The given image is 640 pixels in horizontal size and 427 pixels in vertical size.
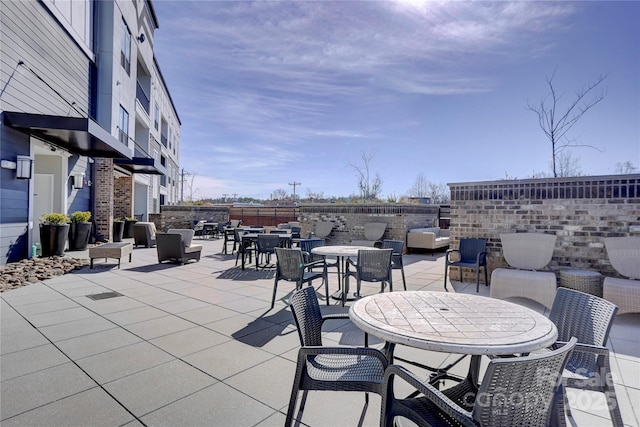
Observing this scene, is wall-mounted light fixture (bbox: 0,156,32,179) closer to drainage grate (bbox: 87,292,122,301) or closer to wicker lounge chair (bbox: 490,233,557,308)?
drainage grate (bbox: 87,292,122,301)

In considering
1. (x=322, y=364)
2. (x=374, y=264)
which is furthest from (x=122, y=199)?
(x=322, y=364)

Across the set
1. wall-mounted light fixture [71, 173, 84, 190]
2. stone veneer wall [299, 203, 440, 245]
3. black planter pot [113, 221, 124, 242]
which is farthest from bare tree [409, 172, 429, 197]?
wall-mounted light fixture [71, 173, 84, 190]

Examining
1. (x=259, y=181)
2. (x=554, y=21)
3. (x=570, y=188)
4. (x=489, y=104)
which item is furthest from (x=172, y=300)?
(x=259, y=181)

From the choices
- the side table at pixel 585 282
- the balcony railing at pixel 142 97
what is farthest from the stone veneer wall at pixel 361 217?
the balcony railing at pixel 142 97

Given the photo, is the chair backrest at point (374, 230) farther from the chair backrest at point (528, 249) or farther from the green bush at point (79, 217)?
the green bush at point (79, 217)

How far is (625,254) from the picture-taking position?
14.5ft

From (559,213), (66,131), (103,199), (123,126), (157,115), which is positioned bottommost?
(559,213)

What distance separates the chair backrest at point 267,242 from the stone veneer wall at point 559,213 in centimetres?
343

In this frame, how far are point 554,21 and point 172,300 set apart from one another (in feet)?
31.0

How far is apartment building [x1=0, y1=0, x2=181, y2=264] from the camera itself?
21.8 ft

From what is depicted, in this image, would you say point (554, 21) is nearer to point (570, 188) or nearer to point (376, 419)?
point (570, 188)

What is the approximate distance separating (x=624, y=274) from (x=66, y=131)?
10.1 metres

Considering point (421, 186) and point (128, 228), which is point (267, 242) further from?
point (421, 186)

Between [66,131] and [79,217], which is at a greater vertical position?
[66,131]
